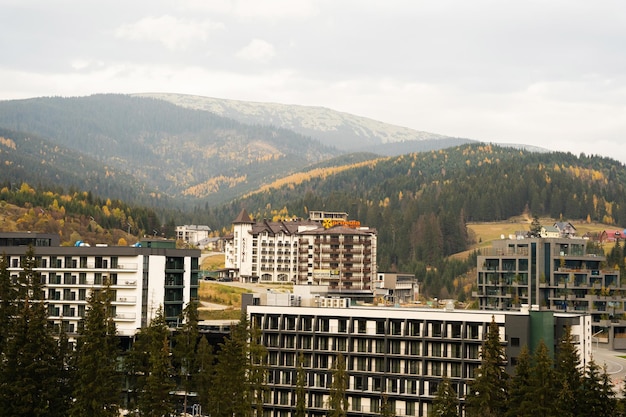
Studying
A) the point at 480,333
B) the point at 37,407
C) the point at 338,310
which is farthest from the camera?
the point at 338,310

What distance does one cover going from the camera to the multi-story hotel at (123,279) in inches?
5433

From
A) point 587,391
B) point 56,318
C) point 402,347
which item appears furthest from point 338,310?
point 56,318

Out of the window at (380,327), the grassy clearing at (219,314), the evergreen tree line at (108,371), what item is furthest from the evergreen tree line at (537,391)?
the grassy clearing at (219,314)

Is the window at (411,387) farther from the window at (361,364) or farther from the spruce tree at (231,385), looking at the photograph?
the spruce tree at (231,385)

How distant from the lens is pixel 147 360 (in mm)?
114750

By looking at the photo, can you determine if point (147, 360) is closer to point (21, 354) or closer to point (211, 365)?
point (211, 365)

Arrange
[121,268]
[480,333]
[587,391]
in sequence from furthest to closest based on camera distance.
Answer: [121,268]
[480,333]
[587,391]

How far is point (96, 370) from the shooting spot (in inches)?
4151

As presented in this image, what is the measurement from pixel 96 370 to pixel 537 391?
45.9 meters

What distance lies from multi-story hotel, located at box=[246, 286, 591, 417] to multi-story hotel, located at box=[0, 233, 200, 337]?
72.9ft

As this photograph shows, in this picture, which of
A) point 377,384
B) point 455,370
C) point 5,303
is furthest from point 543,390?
point 5,303

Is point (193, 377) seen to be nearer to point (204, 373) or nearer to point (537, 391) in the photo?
point (204, 373)

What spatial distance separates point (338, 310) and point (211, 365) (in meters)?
16.5

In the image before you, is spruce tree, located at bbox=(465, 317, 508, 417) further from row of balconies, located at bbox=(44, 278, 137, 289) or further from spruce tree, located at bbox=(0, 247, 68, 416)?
row of balconies, located at bbox=(44, 278, 137, 289)
